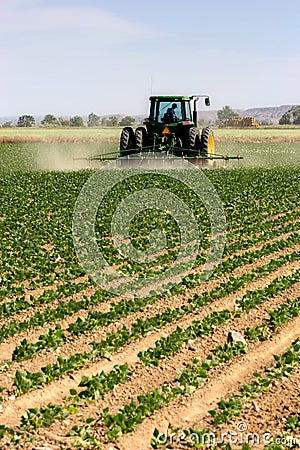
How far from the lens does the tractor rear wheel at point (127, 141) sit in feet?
76.5

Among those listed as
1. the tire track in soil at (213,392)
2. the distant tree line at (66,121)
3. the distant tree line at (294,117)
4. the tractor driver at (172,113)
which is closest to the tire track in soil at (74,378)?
the tire track in soil at (213,392)

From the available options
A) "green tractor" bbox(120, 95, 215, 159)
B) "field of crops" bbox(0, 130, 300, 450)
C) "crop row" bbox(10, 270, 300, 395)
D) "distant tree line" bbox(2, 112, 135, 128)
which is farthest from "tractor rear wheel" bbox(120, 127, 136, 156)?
"distant tree line" bbox(2, 112, 135, 128)

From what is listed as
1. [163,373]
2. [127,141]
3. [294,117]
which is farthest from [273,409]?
[294,117]

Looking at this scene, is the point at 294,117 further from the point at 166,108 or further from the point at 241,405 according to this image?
the point at 241,405

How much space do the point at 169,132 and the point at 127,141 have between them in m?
1.53

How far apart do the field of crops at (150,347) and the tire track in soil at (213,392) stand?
0.01 metres

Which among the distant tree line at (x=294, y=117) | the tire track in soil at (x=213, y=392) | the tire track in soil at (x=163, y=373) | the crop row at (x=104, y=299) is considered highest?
the distant tree line at (x=294, y=117)

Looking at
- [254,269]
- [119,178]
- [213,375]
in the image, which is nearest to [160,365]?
[213,375]

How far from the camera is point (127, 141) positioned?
23.5 meters

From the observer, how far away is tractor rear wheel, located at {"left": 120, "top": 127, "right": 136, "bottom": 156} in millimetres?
23312

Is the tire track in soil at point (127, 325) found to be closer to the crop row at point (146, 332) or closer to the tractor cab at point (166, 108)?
the crop row at point (146, 332)

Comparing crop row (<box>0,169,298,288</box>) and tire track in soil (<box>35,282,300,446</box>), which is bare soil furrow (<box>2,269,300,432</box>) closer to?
tire track in soil (<box>35,282,300,446</box>)

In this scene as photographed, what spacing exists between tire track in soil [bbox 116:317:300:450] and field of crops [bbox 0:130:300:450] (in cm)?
1

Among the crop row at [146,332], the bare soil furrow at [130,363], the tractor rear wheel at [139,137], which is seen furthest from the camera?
the tractor rear wheel at [139,137]
